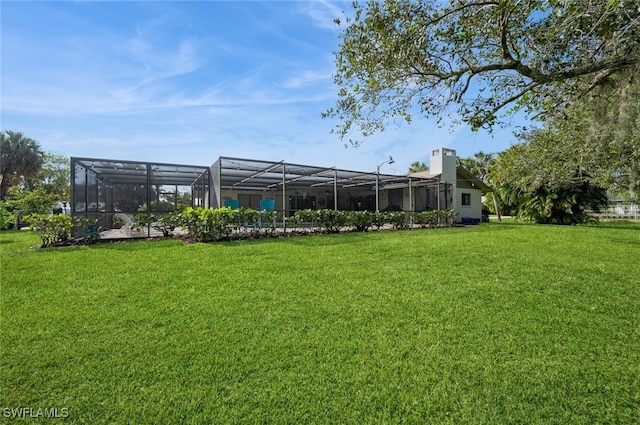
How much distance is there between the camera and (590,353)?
2688mm

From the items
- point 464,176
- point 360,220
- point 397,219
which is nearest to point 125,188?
point 360,220

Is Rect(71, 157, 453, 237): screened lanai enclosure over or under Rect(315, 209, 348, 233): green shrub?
over

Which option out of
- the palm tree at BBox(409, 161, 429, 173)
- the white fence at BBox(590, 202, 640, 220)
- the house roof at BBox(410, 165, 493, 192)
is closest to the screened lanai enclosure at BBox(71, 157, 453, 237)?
the house roof at BBox(410, 165, 493, 192)

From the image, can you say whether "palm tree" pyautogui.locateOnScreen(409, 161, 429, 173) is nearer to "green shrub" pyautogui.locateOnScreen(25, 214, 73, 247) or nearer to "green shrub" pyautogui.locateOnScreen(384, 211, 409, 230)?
"green shrub" pyautogui.locateOnScreen(384, 211, 409, 230)

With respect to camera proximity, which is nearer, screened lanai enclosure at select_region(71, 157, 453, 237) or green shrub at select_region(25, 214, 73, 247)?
green shrub at select_region(25, 214, 73, 247)

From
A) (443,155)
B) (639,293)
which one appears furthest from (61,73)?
(443,155)

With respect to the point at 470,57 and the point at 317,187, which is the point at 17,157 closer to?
the point at 317,187

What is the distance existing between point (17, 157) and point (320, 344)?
88.4 feet

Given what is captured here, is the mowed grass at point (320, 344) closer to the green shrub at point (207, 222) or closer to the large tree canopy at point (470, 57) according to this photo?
the large tree canopy at point (470, 57)

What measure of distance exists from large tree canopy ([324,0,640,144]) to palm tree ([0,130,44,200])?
25.3 meters

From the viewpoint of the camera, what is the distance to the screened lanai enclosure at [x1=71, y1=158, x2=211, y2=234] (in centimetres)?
906

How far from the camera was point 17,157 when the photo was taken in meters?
20.0

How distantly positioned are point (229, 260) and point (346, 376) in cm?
424

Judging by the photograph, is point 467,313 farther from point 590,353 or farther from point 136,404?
point 136,404
